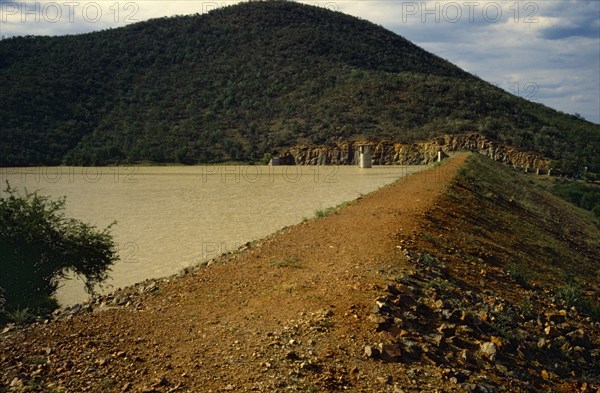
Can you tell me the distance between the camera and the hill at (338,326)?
16.9ft

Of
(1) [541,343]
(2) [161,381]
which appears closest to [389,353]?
(2) [161,381]

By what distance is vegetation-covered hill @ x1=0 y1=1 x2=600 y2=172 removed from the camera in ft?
147

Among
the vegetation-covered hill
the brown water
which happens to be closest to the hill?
the brown water

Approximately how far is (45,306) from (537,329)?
7.52 m

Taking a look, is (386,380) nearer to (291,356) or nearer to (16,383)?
(291,356)

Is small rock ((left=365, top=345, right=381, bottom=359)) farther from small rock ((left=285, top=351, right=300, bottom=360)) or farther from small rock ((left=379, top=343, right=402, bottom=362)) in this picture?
small rock ((left=285, top=351, right=300, bottom=360))

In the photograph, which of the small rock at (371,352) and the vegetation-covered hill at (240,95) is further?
the vegetation-covered hill at (240,95)

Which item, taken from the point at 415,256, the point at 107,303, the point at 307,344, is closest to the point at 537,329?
the point at 415,256

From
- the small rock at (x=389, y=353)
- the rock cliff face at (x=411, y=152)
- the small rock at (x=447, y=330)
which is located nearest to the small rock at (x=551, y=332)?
the small rock at (x=447, y=330)

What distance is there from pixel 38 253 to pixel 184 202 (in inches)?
622

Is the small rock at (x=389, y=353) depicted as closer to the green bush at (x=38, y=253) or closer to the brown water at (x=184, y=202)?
the green bush at (x=38, y=253)

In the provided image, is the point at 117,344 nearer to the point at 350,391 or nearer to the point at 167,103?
the point at 350,391

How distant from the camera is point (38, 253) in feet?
33.5

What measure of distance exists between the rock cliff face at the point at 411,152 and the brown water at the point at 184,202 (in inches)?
95.2
